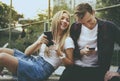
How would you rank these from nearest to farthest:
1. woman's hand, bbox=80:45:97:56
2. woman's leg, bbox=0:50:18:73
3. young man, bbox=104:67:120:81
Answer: young man, bbox=104:67:120:81, woman's hand, bbox=80:45:97:56, woman's leg, bbox=0:50:18:73

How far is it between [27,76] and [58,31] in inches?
18.3

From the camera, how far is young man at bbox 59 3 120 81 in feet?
10.3

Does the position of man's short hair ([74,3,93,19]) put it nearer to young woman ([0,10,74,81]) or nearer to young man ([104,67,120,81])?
young woman ([0,10,74,81])

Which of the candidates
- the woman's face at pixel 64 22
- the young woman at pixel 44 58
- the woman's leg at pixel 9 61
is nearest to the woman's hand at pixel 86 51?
the young woman at pixel 44 58

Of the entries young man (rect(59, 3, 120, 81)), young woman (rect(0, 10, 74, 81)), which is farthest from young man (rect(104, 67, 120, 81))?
young woman (rect(0, 10, 74, 81))

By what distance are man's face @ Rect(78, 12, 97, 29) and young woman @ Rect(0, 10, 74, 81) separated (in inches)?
7.3

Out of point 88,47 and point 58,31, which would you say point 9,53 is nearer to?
point 58,31

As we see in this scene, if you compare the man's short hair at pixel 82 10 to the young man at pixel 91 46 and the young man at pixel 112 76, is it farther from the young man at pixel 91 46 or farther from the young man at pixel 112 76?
the young man at pixel 112 76

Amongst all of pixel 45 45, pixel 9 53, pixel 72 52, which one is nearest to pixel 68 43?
pixel 72 52

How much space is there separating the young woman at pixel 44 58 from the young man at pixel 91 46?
4.9 inches

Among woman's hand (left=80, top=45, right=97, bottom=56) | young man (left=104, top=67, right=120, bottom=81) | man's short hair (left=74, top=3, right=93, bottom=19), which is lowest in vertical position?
young man (left=104, top=67, right=120, bottom=81)

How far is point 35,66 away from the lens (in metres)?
3.49

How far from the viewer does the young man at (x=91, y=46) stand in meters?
3.15

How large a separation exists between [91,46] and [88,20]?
208 millimetres
